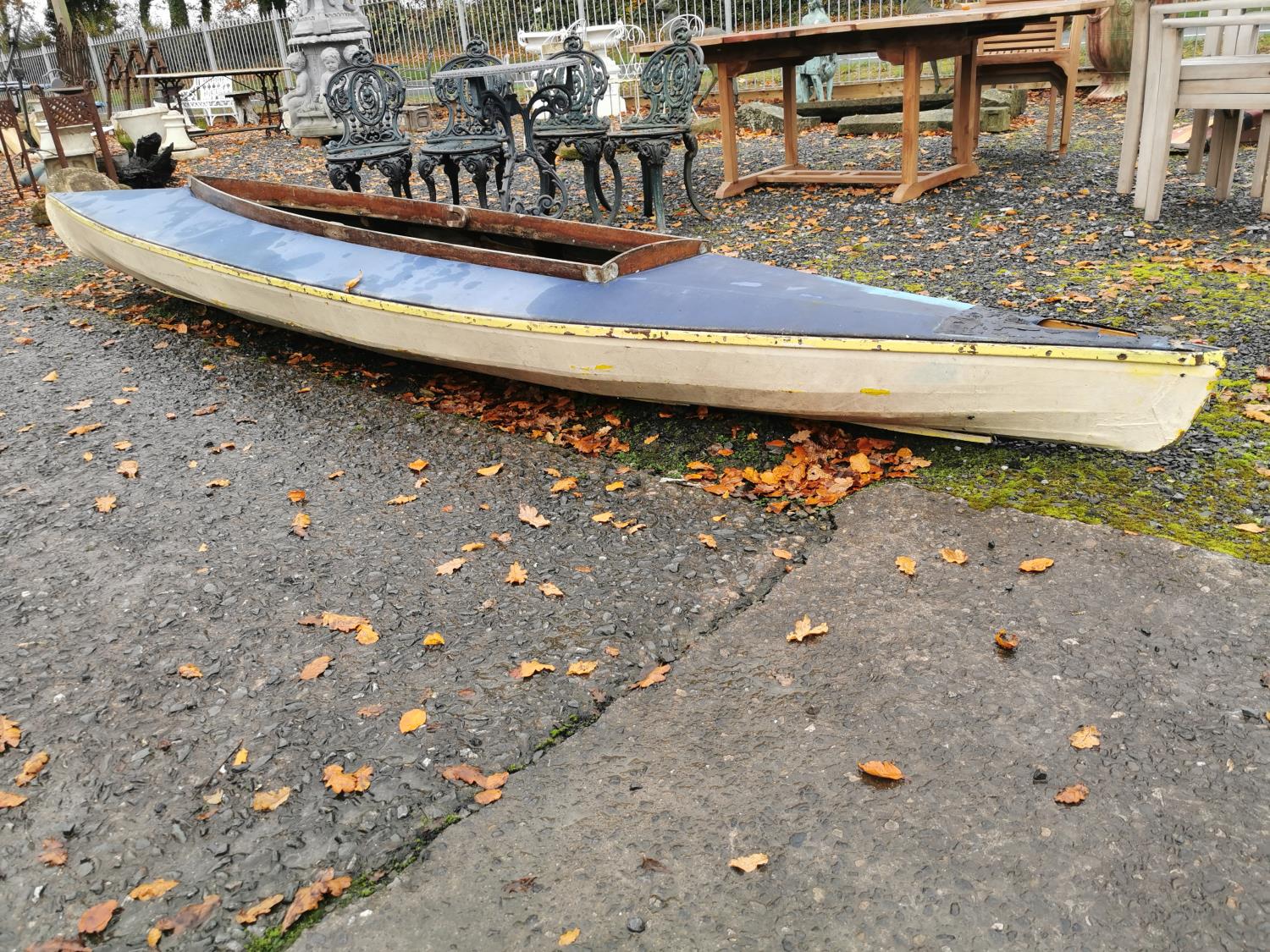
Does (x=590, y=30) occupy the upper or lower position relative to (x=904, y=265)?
upper

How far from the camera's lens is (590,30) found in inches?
534

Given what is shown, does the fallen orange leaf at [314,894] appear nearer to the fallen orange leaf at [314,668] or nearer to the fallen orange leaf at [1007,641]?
the fallen orange leaf at [314,668]

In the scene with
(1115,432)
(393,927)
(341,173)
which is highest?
(341,173)

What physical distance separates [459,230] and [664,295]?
79.3 inches

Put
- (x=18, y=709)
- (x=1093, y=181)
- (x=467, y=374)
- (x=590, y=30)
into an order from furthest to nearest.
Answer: (x=590, y=30)
(x=1093, y=181)
(x=467, y=374)
(x=18, y=709)

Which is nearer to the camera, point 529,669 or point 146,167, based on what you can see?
point 529,669

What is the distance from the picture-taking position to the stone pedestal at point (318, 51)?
12.1 metres

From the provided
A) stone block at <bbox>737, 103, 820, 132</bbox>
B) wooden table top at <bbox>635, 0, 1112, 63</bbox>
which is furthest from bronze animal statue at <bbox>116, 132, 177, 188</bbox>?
stone block at <bbox>737, 103, 820, 132</bbox>

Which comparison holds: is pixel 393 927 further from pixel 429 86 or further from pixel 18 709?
pixel 429 86

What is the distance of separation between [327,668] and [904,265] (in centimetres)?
415

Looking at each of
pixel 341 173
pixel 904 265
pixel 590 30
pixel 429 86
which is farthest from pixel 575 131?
pixel 429 86

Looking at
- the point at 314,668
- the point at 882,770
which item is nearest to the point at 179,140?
the point at 314,668

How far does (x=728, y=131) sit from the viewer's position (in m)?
7.45

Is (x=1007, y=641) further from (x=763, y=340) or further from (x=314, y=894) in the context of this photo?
(x=314, y=894)
